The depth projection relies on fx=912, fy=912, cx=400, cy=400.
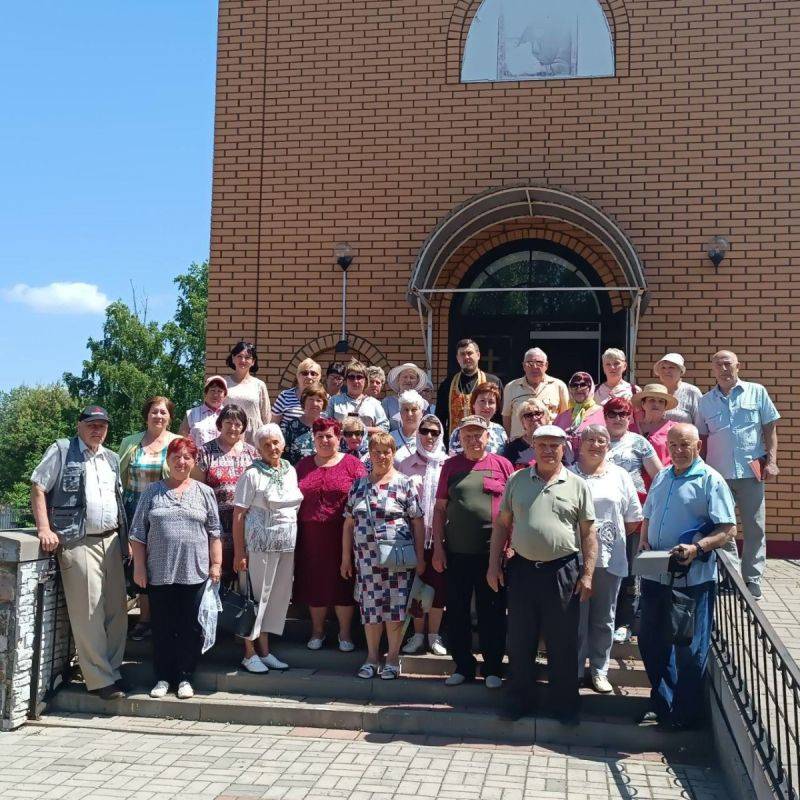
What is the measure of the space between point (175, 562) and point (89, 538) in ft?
2.06

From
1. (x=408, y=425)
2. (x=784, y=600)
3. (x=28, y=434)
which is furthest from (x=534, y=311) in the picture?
(x=28, y=434)

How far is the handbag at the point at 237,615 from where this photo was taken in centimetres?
580

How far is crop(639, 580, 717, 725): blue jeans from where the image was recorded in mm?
4973

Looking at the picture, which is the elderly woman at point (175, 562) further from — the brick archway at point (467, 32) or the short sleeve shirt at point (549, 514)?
the brick archway at point (467, 32)

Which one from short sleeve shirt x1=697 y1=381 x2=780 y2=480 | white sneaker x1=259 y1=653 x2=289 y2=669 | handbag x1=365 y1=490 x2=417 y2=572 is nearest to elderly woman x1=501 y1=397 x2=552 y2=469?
handbag x1=365 y1=490 x2=417 y2=572

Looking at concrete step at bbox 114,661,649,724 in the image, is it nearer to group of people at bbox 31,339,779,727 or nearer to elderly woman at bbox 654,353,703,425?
group of people at bbox 31,339,779,727

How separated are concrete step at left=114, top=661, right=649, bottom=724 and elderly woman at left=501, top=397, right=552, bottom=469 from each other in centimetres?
147

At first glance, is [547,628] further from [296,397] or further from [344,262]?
[344,262]

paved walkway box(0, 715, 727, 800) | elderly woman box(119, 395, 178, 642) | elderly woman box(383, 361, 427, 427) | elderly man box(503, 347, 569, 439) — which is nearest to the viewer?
paved walkway box(0, 715, 727, 800)

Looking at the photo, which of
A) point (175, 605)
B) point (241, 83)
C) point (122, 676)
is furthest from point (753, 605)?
point (241, 83)

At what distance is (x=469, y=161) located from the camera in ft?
28.8

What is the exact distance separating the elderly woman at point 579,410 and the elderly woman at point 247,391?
229 cm

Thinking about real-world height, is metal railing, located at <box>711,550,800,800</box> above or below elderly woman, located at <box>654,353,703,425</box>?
below

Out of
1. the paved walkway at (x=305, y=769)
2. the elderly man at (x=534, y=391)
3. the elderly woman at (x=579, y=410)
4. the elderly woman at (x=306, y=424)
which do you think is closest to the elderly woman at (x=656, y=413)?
the elderly woman at (x=579, y=410)
